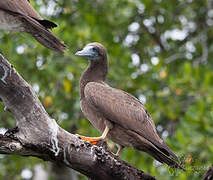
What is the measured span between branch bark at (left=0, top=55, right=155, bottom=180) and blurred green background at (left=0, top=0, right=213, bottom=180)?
2.56 meters

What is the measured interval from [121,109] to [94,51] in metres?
1.10

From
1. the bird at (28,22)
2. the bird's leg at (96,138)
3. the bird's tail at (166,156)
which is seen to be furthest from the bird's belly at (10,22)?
the bird's tail at (166,156)

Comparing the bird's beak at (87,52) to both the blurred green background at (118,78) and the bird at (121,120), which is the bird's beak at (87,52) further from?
the blurred green background at (118,78)

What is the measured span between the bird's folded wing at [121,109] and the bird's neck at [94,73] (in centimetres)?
35

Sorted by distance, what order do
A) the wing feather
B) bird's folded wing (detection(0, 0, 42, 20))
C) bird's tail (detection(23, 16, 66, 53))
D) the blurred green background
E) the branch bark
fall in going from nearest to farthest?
the branch bark, bird's tail (detection(23, 16, 66, 53)), bird's folded wing (detection(0, 0, 42, 20)), the wing feather, the blurred green background

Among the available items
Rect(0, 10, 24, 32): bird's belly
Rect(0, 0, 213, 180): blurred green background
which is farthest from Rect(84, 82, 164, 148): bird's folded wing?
Rect(0, 0, 213, 180): blurred green background

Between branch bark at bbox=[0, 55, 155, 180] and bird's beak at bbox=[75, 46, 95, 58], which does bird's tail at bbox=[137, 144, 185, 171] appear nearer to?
branch bark at bbox=[0, 55, 155, 180]

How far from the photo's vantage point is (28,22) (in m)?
4.77

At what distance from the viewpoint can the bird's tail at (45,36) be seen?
467cm

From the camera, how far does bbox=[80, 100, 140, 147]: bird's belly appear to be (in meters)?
5.25

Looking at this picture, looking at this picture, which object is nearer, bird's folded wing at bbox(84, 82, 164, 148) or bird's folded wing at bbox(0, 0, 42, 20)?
bird's folded wing at bbox(0, 0, 42, 20)

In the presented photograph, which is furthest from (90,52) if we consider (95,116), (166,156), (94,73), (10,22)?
(166,156)

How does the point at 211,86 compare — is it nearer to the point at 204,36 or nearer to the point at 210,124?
the point at 210,124

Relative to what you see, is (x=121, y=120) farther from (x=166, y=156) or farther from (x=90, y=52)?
(x=90, y=52)
